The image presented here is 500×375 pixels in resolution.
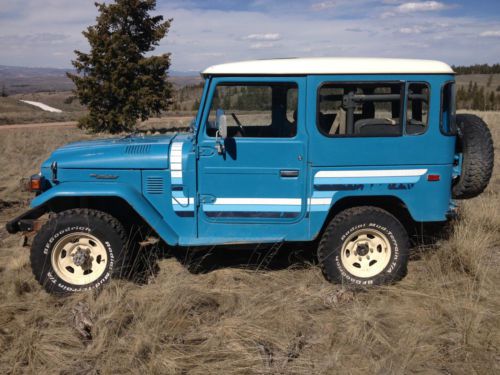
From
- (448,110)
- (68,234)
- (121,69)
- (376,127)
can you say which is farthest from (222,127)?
(121,69)

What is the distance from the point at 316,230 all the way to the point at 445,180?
4.28ft

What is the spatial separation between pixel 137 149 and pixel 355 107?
2115mm

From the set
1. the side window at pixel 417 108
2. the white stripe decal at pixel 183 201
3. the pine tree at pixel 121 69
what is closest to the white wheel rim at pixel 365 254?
the side window at pixel 417 108

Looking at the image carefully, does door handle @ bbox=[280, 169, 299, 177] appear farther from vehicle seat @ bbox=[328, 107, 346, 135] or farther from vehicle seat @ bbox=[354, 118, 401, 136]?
vehicle seat @ bbox=[354, 118, 401, 136]

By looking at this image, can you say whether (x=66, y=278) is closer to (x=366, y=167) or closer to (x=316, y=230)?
(x=316, y=230)

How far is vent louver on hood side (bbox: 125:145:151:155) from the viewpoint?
4.50 m

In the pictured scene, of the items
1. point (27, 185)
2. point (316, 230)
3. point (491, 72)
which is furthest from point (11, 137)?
point (491, 72)

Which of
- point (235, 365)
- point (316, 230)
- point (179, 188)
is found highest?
point (179, 188)

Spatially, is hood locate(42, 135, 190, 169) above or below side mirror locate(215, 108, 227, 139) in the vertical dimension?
below

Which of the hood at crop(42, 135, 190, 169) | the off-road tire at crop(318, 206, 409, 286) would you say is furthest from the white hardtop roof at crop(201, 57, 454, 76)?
the off-road tire at crop(318, 206, 409, 286)

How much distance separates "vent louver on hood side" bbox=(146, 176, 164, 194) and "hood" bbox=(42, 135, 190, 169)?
115 mm

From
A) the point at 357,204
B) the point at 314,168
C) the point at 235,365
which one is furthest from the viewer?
the point at 357,204

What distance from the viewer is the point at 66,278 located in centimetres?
442

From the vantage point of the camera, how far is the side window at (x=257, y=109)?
4414mm
